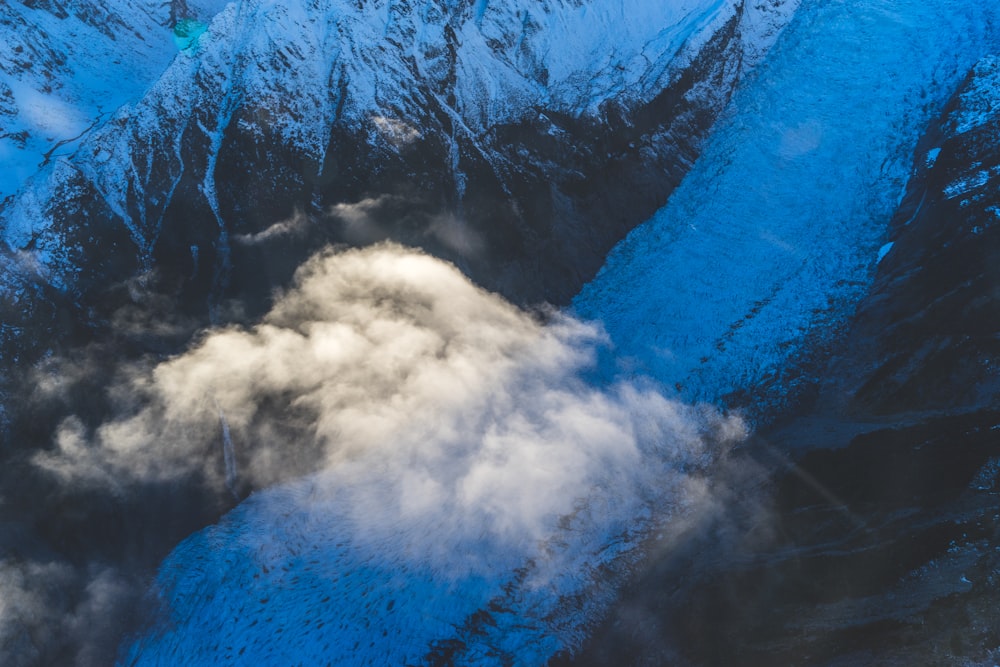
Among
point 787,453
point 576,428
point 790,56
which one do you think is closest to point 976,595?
point 787,453

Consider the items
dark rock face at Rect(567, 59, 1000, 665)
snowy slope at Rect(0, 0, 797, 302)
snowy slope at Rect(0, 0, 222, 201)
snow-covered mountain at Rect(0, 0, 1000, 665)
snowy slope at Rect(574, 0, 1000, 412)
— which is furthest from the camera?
snowy slope at Rect(0, 0, 797, 302)

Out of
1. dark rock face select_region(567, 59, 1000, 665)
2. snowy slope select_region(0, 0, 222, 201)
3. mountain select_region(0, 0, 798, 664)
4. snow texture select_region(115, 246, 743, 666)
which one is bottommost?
dark rock face select_region(567, 59, 1000, 665)

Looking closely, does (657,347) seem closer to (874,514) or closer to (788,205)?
(874,514)

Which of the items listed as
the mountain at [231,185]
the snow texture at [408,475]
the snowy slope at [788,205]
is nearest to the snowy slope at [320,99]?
the mountain at [231,185]

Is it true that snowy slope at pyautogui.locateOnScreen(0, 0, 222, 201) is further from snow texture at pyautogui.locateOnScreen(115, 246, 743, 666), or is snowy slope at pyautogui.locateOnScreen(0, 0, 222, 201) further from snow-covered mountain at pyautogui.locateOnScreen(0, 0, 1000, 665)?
snow texture at pyautogui.locateOnScreen(115, 246, 743, 666)

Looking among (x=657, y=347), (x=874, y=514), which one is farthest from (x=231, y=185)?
(x=874, y=514)

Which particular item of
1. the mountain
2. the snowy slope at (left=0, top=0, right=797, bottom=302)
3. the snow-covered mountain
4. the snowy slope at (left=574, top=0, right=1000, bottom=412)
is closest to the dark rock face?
the snow-covered mountain

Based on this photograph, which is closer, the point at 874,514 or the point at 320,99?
the point at 874,514
